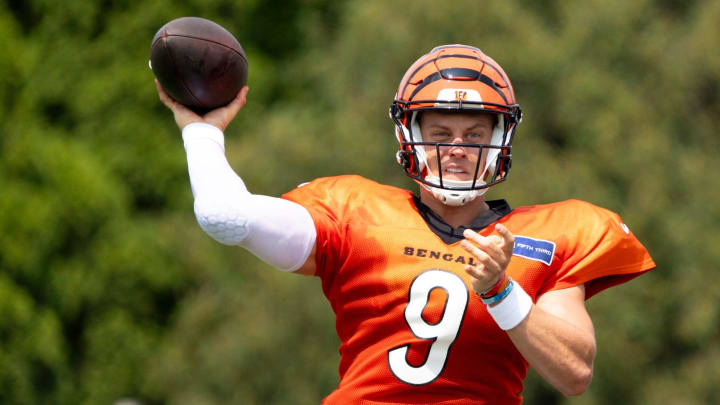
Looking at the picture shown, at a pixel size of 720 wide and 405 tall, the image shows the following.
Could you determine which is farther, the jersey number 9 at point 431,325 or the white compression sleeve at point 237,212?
the jersey number 9 at point 431,325

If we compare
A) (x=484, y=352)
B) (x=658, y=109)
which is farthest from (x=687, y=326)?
(x=484, y=352)

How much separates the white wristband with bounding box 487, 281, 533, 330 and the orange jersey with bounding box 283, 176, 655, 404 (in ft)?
0.53

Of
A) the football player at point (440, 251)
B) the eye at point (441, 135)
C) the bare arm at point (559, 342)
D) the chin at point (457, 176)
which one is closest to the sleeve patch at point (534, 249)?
the football player at point (440, 251)

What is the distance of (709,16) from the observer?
12586 mm

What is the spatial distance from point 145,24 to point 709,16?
741 cm

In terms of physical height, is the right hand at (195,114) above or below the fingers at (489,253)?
above

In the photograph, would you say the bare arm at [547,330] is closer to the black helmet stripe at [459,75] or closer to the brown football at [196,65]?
the black helmet stripe at [459,75]

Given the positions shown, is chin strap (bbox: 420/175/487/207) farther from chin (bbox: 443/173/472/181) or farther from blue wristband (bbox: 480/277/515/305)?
blue wristband (bbox: 480/277/515/305)

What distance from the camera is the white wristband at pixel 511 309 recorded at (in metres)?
2.71

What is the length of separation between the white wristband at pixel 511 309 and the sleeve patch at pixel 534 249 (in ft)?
0.82

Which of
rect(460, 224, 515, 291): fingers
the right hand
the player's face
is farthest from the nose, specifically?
the right hand

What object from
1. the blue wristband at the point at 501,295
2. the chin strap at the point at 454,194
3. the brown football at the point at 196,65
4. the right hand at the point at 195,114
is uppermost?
the brown football at the point at 196,65

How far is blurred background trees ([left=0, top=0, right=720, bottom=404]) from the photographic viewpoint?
12.1 metres

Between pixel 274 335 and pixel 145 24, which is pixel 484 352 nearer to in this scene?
Answer: pixel 274 335
